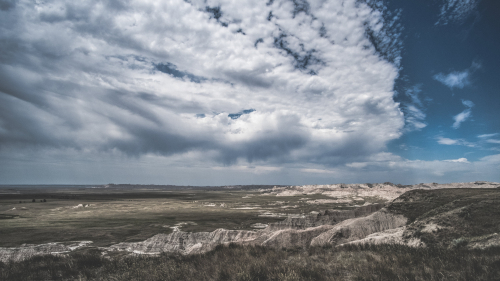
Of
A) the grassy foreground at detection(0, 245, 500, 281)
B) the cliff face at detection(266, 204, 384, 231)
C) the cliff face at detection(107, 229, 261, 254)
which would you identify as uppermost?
the grassy foreground at detection(0, 245, 500, 281)

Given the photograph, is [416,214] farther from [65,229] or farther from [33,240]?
[65,229]

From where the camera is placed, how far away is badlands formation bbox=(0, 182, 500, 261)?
44.2ft

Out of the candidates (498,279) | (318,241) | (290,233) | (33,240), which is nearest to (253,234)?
(290,233)

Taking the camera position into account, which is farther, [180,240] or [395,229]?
[180,240]

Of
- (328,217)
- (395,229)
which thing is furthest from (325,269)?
(328,217)

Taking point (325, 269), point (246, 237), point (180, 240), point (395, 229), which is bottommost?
point (180, 240)

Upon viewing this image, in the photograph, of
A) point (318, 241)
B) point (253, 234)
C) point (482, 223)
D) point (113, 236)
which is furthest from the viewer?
point (113, 236)

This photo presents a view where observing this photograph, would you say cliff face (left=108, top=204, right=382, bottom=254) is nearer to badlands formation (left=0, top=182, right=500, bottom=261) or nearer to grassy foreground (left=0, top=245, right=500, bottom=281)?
badlands formation (left=0, top=182, right=500, bottom=261)

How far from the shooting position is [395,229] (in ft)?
61.2

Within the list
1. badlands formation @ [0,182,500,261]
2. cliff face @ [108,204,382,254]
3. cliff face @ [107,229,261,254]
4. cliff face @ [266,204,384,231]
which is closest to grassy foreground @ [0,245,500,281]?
badlands formation @ [0,182,500,261]

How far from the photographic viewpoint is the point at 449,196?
2194 cm

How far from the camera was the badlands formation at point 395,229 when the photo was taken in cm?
1347

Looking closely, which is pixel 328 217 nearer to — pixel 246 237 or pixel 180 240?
pixel 246 237

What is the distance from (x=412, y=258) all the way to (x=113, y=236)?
3603 cm
